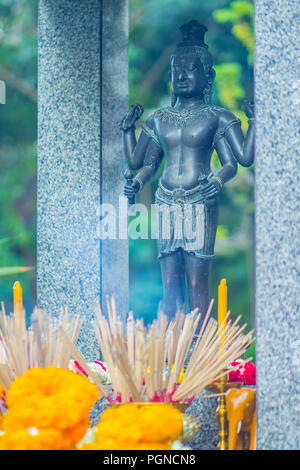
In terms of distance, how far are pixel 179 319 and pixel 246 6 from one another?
718 centimetres

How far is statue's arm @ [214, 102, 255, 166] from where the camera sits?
4.69 m

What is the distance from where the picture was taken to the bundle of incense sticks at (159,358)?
3434 mm

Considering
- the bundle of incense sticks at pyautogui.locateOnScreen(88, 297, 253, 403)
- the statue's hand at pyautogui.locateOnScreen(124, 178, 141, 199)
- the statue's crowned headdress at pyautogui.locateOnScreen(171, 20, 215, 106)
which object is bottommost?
the bundle of incense sticks at pyautogui.locateOnScreen(88, 297, 253, 403)

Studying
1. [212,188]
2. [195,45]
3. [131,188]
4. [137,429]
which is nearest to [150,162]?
[131,188]

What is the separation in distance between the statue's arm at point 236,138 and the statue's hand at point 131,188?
1.75ft

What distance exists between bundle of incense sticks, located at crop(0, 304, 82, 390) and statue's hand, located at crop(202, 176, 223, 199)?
4.73ft

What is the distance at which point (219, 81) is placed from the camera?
33.5 ft

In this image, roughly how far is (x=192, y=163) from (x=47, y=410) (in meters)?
2.21

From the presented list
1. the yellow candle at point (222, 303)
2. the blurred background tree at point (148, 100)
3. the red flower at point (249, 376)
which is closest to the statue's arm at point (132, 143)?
the yellow candle at point (222, 303)

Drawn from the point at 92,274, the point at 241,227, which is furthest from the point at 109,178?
the point at 241,227

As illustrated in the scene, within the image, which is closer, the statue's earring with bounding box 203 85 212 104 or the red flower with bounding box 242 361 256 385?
the red flower with bounding box 242 361 256 385

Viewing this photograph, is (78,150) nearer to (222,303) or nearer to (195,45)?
(195,45)

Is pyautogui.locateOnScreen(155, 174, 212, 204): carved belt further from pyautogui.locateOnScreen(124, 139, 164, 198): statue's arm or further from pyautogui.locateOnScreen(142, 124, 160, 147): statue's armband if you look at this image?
pyautogui.locateOnScreen(142, 124, 160, 147): statue's armband

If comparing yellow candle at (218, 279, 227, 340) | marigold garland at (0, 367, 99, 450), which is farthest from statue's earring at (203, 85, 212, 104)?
marigold garland at (0, 367, 99, 450)
